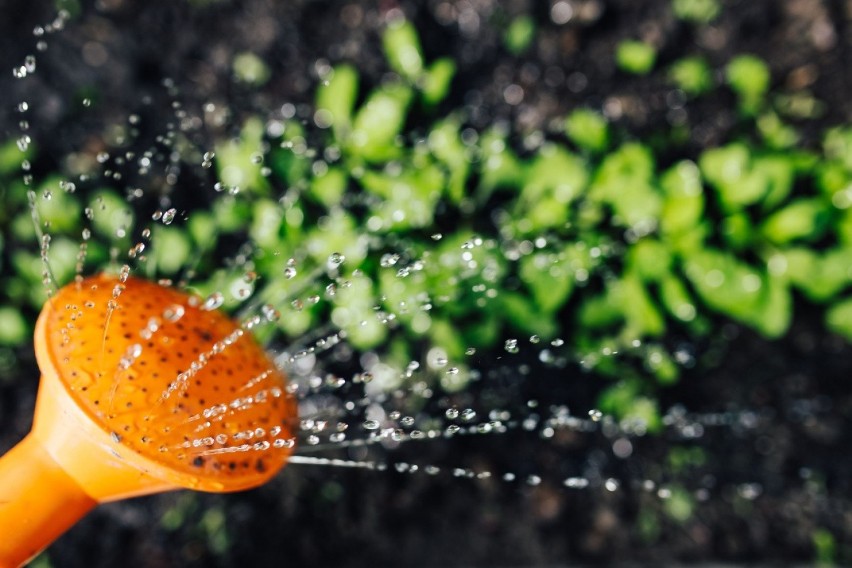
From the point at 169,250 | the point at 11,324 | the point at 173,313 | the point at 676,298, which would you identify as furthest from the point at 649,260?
the point at 11,324

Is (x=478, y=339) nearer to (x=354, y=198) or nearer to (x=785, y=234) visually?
(x=354, y=198)

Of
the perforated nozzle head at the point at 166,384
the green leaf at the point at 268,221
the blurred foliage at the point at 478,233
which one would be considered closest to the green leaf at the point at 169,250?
the blurred foliage at the point at 478,233

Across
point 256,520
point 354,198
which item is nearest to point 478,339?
point 354,198

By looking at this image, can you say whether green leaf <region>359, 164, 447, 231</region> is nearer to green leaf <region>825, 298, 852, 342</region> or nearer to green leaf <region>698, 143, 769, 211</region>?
green leaf <region>698, 143, 769, 211</region>

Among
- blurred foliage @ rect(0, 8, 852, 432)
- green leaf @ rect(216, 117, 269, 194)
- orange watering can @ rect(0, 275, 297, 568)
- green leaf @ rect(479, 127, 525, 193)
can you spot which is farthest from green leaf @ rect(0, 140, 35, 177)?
orange watering can @ rect(0, 275, 297, 568)

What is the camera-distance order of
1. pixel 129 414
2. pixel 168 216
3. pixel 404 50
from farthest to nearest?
pixel 404 50 → pixel 168 216 → pixel 129 414

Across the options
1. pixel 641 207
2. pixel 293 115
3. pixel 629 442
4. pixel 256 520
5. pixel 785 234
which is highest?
pixel 293 115

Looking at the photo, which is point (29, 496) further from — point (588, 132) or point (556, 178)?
point (588, 132)
